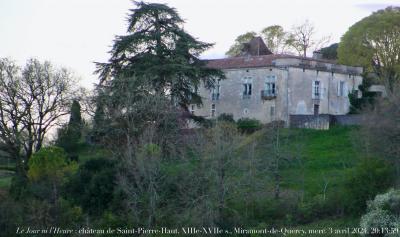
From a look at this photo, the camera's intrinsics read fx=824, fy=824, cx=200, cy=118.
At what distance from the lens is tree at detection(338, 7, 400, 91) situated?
54500 millimetres

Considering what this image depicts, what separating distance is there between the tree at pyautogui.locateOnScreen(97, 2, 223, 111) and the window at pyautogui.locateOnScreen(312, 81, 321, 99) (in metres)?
7.44

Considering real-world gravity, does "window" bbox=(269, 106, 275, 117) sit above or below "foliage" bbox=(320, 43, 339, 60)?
below

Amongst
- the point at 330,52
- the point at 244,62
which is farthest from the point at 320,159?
the point at 330,52

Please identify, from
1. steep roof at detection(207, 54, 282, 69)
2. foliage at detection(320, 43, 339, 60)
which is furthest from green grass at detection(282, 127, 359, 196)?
foliage at detection(320, 43, 339, 60)

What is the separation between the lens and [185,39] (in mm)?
43938

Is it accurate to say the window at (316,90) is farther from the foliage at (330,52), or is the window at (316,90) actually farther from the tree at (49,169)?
the tree at (49,169)

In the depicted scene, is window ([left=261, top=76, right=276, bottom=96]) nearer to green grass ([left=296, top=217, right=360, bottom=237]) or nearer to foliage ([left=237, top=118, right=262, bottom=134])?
foliage ([left=237, top=118, right=262, bottom=134])

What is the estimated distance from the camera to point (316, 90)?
5003 cm

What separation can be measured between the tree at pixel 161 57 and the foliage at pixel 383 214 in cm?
1574

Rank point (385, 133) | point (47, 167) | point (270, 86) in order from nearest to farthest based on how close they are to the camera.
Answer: point (385, 133)
point (47, 167)
point (270, 86)

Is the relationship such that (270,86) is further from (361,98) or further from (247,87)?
(361,98)

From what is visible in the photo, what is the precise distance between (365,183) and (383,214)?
2.45 m

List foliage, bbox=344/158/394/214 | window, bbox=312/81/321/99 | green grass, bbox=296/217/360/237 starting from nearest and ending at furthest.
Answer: green grass, bbox=296/217/360/237 → foliage, bbox=344/158/394/214 → window, bbox=312/81/321/99

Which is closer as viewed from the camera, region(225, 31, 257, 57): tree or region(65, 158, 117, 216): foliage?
region(65, 158, 117, 216): foliage
